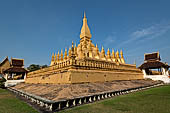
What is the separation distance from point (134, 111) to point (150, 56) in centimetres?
2790

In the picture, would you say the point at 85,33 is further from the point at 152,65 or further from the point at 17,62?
the point at 17,62

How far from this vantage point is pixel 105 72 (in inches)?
591

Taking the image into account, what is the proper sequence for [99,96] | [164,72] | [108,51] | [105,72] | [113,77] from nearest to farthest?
[99,96] < [105,72] < [113,77] < [108,51] < [164,72]

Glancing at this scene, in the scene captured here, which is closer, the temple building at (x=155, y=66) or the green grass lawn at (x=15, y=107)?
the green grass lawn at (x=15, y=107)

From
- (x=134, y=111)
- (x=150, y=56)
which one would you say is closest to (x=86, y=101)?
(x=134, y=111)

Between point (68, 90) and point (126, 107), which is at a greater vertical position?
point (68, 90)

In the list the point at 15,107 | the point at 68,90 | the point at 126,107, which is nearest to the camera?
Result: the point at 126,107

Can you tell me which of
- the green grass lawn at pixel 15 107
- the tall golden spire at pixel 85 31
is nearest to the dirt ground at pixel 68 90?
the green grass lawn at pixel 15 107

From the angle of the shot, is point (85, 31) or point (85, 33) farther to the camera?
point (85, 31)

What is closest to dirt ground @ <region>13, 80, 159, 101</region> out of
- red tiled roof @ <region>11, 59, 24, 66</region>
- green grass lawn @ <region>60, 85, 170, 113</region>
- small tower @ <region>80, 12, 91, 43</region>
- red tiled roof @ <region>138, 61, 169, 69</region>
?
green grass lawn @ <region>60, 85, 170, 113</region>

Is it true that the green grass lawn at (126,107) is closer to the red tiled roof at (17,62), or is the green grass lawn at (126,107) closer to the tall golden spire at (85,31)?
the tall golden spire at (85,31)

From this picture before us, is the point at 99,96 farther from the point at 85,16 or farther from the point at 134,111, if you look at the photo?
the point at 85,16

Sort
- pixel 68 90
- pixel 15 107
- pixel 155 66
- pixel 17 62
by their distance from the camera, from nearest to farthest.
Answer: pixel 15 107 < pixel 68 90 < pixel 155 66 < pixel 17 62

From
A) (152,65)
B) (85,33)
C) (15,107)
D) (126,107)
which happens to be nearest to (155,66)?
(152,65)
